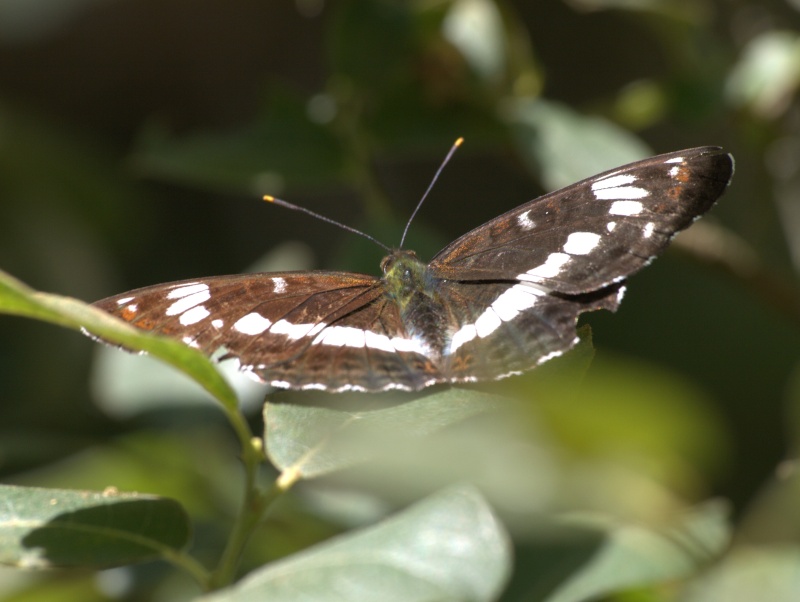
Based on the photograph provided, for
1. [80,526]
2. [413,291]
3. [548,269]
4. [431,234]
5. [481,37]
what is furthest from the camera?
[481,37]

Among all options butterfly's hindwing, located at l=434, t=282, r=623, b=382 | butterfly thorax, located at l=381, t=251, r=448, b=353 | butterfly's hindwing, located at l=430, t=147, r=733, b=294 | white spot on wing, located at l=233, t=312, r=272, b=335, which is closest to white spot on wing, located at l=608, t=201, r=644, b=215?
butterfly's hindwing, located at l=430, t=147, r=733, b=294

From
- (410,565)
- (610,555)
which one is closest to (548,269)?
(610,555)

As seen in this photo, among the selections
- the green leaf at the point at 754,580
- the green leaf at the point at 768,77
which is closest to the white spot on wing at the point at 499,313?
the green leaf at the point at 754,580

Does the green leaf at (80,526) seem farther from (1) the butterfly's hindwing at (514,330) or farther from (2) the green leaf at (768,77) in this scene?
(2) the green leaf at (768,77)

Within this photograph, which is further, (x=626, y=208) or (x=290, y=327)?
(x=290, y=327)

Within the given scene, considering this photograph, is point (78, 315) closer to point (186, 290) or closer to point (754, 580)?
point (186, 290)

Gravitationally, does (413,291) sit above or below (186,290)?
below
